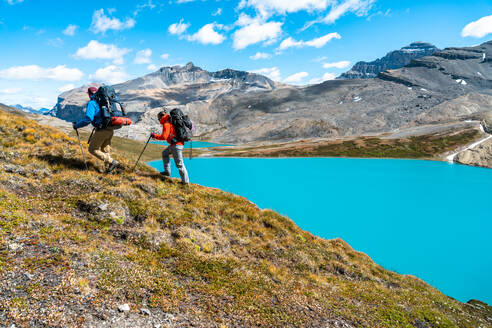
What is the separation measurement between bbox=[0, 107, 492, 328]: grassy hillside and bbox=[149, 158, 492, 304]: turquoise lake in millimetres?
14415

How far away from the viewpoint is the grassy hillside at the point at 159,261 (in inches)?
237

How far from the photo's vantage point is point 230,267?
9352 millimetres

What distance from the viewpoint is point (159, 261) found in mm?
8555

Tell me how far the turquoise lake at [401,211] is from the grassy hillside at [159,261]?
1441 cm

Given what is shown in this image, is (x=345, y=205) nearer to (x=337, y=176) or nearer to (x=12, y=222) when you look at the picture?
(x=337, y=176)

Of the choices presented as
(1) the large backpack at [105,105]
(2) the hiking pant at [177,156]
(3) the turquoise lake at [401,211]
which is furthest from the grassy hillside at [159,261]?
(3) the turquoise lake at [401,211]

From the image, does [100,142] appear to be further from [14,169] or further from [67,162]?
[14,169]

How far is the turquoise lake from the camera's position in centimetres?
2687

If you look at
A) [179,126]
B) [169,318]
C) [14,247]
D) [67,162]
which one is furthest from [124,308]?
[67,162]

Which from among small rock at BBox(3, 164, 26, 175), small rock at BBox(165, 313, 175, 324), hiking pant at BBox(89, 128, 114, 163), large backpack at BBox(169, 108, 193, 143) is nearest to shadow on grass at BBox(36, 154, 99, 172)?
→ hiking pant at BBox(89, 128, 114, 163)

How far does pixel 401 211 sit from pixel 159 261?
4878 cm

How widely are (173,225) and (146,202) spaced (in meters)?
1.94

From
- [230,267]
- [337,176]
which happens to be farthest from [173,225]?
[337,176]

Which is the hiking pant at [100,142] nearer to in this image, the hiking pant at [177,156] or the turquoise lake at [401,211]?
the hiking pant at [177,156]
